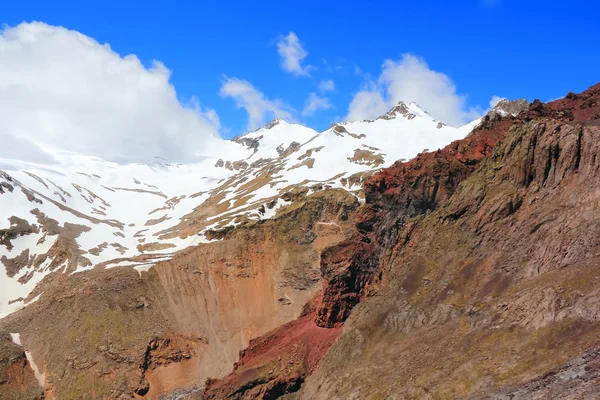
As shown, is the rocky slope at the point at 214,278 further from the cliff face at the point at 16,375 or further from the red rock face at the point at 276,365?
the cliff face at the point at 16,375

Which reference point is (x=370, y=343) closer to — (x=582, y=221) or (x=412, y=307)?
(x=412, y=307)

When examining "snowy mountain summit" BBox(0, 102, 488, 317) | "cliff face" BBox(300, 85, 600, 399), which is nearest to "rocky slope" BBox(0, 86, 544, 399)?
"snowy mountain summit" BBox(0, 102, 488, 317)

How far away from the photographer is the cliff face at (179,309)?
64250 mm

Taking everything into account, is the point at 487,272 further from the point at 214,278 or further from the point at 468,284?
the point at 214,278

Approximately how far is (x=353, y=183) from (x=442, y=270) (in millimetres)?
62182

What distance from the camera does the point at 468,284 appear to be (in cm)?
4069

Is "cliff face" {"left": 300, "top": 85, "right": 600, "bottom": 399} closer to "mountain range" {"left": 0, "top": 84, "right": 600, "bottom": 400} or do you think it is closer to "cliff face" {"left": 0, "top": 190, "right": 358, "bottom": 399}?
"mountain range" {"left": 0, "top": 84, "right": 600, "bottom": 400}

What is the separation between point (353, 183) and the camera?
10562 cm

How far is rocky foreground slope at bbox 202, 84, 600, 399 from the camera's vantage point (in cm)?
2958

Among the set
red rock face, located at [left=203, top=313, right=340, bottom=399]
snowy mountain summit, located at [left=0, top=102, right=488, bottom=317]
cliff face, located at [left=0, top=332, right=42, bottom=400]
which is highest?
snowy mountain summit, located at [left=0, top=102, right=488, bottom=317]


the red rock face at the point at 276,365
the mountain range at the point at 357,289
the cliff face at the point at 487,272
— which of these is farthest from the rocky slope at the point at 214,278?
the cliff face at the point at 487,272

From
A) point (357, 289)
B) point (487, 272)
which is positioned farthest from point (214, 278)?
point (487, 272)

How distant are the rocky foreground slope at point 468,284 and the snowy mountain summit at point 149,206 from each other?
41.7 metres

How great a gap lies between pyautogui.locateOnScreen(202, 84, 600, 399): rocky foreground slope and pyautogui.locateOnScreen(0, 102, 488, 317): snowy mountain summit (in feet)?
137
